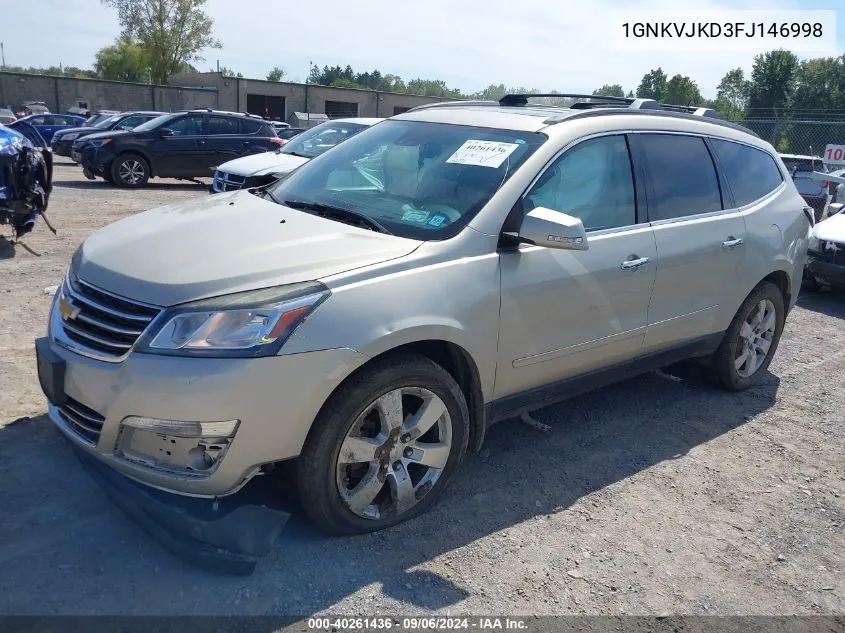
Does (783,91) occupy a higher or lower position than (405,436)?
higher

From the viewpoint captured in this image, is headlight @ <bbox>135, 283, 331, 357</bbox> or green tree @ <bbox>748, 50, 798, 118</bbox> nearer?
headlight @ <bbox>135, 283, 331, 357</bbox>

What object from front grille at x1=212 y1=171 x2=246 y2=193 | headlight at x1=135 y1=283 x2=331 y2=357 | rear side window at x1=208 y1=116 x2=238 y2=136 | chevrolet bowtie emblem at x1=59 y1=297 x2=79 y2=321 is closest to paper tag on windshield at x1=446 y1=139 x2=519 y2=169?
headlight at x1=135 y1=283 x2=331 y2=357

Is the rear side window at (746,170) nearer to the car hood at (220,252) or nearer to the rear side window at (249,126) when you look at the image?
the car hood at (220,252)

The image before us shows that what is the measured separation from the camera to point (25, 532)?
2.93 m

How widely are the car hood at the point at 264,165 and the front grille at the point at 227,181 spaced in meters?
0.06

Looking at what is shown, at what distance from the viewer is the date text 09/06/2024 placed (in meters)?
2.60

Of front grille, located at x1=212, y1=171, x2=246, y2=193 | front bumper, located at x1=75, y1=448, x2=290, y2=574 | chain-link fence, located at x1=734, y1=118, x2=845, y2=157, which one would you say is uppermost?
chain-link fence, located at x1=734, y1=118, x2=845, y2=157

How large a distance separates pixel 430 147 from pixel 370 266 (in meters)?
1.19

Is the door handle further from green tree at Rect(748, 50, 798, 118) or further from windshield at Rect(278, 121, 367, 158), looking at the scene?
green tree at Rect(748, 50, 798, 118)

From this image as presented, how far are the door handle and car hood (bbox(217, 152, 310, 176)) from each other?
20.2 ft

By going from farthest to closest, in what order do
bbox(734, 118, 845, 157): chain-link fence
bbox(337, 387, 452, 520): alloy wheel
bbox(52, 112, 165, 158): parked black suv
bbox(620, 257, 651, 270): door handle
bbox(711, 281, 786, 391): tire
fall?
bbox(52, 112, 165, 158): parked black suv, bbox(734, 118, 845, 157): chain-link fence, bbox(711, 281, 786, 391): tire, bbox(620, 257, 651, 270): door handle, bbox(337, 387, 452, 520): alloy wheel

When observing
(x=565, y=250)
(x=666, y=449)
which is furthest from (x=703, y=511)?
(x=565, y=250)

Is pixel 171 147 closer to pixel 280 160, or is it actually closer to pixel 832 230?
pixel 280 160

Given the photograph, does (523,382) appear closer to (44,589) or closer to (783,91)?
(44,589)
